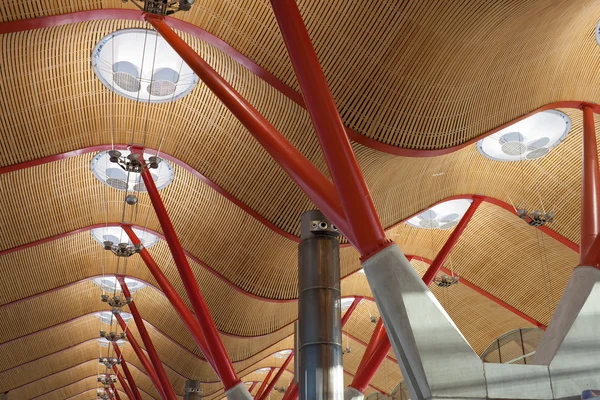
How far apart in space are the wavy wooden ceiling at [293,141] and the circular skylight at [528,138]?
0.42 metres

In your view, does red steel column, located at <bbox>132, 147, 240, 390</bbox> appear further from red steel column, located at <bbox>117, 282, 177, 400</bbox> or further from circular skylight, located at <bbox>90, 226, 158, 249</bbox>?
red steel column, located at <bbox>117, 282, 177, 400</bbox>

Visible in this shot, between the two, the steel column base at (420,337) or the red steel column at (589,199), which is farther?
the red steel column at (589,199)

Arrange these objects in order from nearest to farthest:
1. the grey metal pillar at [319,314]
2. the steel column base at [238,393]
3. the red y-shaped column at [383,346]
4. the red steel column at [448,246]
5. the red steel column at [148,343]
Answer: the grey metal pillar at [319,314]
the steel column base at [238,393]
the red y-shaped column at [383,346]
the red steel column at [448,246]
the red steel column at [148,343]

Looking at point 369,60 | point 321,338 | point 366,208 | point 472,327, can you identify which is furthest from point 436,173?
point 472,327

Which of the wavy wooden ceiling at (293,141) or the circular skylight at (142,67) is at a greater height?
the circular skylight at (142,67)

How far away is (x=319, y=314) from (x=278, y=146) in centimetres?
425

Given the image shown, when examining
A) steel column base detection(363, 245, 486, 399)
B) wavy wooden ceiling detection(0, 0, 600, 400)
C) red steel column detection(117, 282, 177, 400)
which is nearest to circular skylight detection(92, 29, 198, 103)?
wavy wooden ceiling detection(0, 0, 600, 400)

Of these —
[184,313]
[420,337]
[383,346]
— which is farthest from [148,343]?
[420,337]

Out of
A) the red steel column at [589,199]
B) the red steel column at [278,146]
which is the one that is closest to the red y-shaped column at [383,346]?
the red steel column at [589,199]

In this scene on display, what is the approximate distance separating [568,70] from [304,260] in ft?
31.3

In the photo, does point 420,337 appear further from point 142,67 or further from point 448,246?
point 448,246

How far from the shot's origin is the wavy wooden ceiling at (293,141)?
1633 centimetres

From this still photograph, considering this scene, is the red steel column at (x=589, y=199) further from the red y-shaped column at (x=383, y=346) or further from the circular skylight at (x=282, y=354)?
the circular skylight at (x=282, y=354)

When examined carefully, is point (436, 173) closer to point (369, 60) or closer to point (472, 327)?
point (369, 60)
